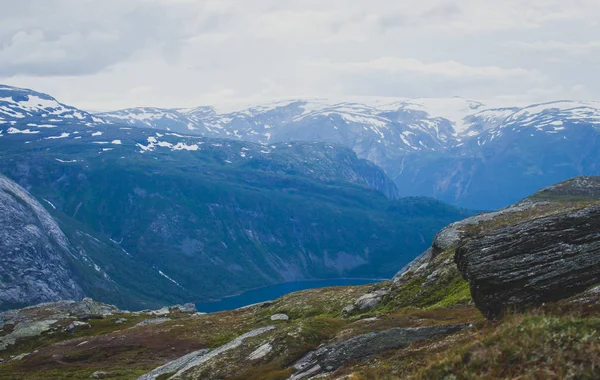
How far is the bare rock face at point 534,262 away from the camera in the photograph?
29.3 meters

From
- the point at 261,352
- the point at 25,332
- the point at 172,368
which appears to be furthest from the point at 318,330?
the point at 25,332

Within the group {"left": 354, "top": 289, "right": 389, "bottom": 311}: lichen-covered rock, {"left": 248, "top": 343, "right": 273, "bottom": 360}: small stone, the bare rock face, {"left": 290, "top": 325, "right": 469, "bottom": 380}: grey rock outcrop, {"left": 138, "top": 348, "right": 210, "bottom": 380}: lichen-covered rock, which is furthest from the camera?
{"left": 354, "top": 289, "right": 389, "bottom": 311}: lichen-covered rock

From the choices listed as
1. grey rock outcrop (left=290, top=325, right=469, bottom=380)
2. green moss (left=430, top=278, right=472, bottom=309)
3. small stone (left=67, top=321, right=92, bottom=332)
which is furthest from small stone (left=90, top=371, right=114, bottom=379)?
small stone (left=67, top=321, right=92, bottom=332)

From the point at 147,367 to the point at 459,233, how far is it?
4992cm

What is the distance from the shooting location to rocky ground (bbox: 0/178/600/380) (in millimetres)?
19547

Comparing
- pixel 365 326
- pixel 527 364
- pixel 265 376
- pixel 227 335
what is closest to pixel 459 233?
pixel 227 335

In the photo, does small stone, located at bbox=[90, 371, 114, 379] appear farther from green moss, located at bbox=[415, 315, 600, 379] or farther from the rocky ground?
green moss, located at bbox=[415, 315, 600, 379]

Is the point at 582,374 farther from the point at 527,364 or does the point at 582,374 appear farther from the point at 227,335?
the point at 227,335

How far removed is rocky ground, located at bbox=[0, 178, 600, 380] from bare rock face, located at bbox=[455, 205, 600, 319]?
69 mm

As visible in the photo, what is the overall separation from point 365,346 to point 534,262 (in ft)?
37.3

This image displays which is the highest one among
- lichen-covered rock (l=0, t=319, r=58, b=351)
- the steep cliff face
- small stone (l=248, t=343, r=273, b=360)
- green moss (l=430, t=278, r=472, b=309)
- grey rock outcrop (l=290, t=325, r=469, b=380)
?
the steep cliff face

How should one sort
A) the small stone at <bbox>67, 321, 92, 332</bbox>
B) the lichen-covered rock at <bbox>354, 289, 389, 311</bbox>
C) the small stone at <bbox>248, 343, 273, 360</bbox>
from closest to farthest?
1. the small stone at <bbox>248, 343, 273, 360</bbox>
2. the lichen-covered rock at <bbox>354, 289, 389, 311</bbox>
3. the small stone at <bbox>67, 321, 92, 332</bbox>

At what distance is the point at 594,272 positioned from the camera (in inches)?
1139

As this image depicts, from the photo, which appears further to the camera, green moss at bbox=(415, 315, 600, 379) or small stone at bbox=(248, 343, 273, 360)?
small stone at bbox=(248, 343, 273, 360)
